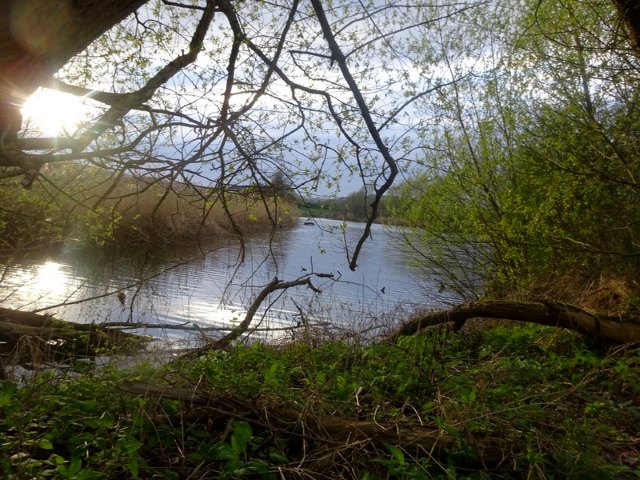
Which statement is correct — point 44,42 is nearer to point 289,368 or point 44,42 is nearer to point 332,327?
point 289,368

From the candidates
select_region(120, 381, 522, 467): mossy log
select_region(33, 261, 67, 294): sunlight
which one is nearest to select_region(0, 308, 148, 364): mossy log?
select_region(120, 381, 522, 467): mossy log

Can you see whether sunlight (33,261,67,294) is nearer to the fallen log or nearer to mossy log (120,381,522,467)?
the fallen log

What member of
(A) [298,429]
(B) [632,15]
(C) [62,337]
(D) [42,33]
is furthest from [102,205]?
(B) [632,15]

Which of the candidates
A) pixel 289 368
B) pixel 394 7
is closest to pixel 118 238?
pixel 289 368

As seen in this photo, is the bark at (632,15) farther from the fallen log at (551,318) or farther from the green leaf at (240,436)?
the green leaf at (240,436)

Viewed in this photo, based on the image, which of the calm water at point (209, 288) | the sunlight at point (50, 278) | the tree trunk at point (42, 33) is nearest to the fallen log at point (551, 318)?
the calm water at point (209, 288)

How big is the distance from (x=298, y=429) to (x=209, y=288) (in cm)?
895

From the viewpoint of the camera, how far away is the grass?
498 cm

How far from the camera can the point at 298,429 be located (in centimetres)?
305

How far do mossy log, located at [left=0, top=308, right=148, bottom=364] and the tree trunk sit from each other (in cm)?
297

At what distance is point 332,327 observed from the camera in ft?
21.9

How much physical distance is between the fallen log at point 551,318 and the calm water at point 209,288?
0.78m

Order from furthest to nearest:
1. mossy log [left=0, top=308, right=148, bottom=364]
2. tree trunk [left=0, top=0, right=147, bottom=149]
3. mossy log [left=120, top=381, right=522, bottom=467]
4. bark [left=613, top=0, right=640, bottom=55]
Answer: mossy log [left=0, top=308, right=148, bottom=364]
bark [left=613, top=0, right=640, bottom=55]
mossy log [left=120, top=381, right=522, bottom=467]
tree trunk [left=0, top=0, right=147, bottom=149]

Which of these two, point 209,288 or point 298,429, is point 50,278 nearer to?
point 209,288
